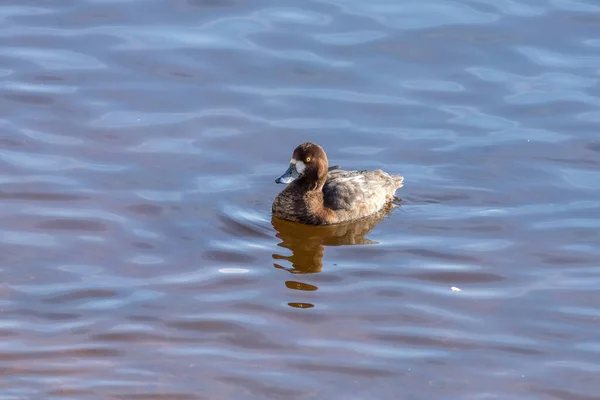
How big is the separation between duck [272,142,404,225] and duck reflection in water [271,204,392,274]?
0.25ft

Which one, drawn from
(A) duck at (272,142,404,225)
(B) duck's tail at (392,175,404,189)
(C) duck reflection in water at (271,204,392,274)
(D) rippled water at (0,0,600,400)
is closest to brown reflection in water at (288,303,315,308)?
(D) rippled water at (0,0,600,400)

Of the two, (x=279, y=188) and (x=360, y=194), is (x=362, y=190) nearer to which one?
(x=360, y=194)

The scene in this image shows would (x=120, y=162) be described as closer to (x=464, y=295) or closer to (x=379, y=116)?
(x=379, y=116)

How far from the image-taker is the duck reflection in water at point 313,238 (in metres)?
9.58

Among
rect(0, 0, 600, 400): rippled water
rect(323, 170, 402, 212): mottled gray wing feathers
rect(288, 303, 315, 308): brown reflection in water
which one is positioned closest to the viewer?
rect(0, 0, 600, 400): rippled water

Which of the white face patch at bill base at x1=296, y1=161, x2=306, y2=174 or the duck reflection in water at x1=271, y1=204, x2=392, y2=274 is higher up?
the white face patch at bill base at x1=296, y1=161, x2=306, y2=174

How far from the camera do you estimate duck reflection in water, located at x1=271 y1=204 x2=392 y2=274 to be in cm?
958

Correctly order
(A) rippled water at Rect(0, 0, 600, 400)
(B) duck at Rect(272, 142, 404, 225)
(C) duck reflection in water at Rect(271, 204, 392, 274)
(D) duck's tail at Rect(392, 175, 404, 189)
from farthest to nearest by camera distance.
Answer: (D) duck's tail at Rect(392, 175, 404, 189), (B) duck at Rect(272, 142, 404, 225), (C) duck reflection in water at Rect(271, 204, 392, 274), (A) rippled water at Rect(0, 0, 600, 400)

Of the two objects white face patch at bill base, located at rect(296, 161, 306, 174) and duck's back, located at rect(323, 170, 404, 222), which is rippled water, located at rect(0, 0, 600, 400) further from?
white face patch at bill base, located at rect(296, 161, 306, 174)

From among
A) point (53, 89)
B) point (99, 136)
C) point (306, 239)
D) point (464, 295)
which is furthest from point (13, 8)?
point (464, 295)

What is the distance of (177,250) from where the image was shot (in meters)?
9.43

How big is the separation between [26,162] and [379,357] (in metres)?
4.77

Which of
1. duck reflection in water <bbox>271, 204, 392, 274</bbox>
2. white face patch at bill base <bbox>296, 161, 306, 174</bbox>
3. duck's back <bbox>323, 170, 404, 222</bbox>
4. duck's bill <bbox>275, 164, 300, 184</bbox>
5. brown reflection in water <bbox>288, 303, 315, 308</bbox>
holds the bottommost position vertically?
brown reflection in water <bbox>288, 303, 315, 308</bbox>

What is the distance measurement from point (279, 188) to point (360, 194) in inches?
33.4
